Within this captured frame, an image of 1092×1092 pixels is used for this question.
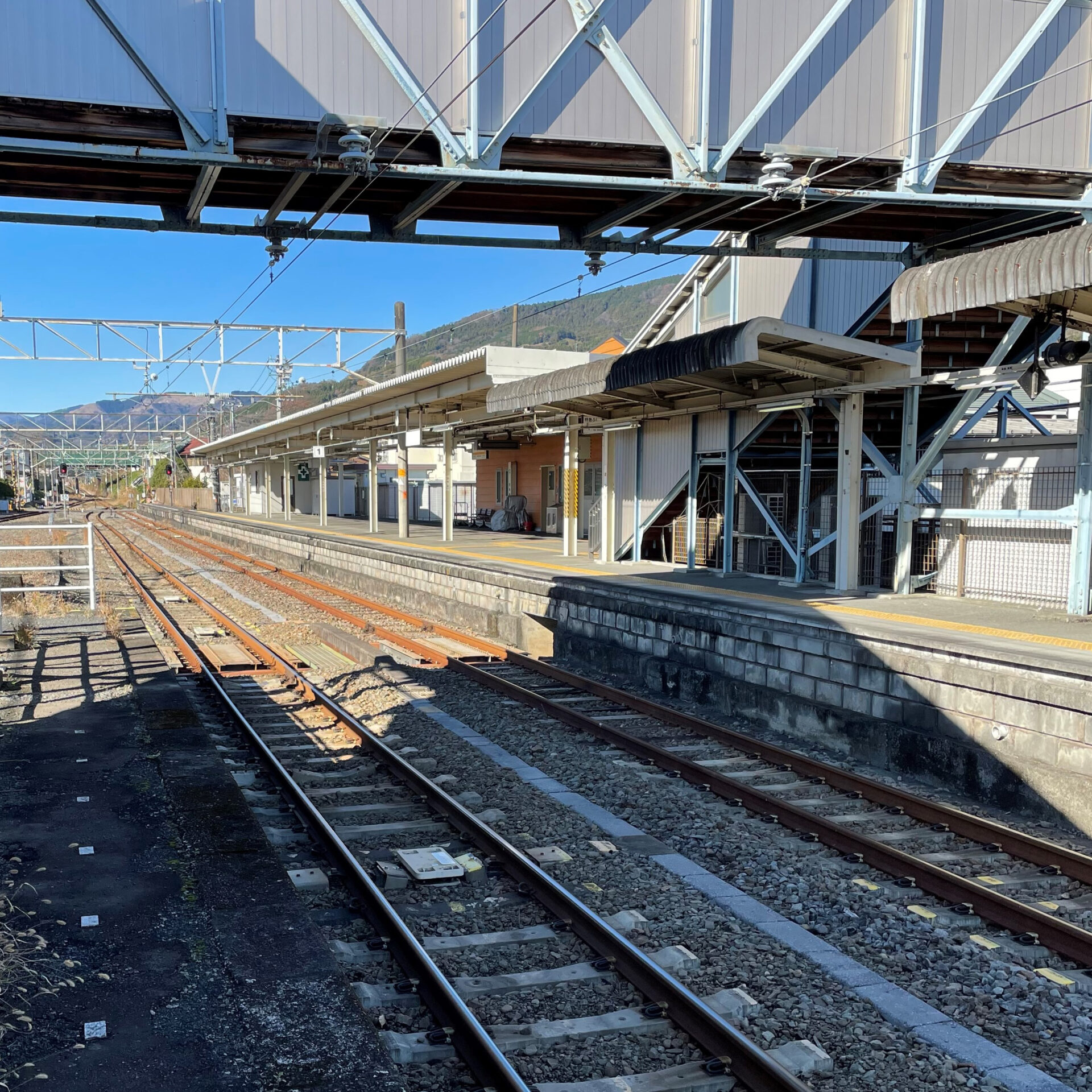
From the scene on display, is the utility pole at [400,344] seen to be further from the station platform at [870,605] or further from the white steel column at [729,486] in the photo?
the white steel column at [729,486]

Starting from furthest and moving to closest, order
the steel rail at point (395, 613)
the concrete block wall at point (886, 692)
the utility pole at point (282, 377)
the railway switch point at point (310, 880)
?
the utility pole at point (282, 377)
the steel rail at point (395, 613)
the concrete block wall at point (886, 692)
the railway switch point at point (310, 880)

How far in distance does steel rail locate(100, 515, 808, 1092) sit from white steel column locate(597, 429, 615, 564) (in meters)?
11.5

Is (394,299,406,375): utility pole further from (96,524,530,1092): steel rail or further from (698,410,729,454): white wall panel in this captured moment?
(96,524,530,1092): steel rail

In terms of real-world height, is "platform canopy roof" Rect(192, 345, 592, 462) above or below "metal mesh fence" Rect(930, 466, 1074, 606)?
above

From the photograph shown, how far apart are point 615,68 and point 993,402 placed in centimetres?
690

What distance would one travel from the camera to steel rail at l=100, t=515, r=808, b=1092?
12.7ft

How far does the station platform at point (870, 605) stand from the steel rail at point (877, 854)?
7.87 ft

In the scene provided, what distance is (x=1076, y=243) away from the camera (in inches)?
317

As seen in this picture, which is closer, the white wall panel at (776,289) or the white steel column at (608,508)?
the white wall panel at (776,289)

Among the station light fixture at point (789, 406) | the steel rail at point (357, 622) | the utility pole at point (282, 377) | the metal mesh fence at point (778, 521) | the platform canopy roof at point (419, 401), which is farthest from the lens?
the utility pole at point (282, 377)

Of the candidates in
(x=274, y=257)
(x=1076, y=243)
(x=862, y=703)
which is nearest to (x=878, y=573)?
(x=862, y=703)

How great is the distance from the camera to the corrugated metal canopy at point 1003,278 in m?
8.08

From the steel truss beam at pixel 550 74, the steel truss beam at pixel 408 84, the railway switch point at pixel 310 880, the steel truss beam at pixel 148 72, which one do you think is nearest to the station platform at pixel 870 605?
the railway switch point at pixel 310 880

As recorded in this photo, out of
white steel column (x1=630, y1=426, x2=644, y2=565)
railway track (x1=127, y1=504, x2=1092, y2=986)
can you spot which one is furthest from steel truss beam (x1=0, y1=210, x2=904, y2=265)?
white steel column (x1=630, y1=426, x2=644, y2=565)
